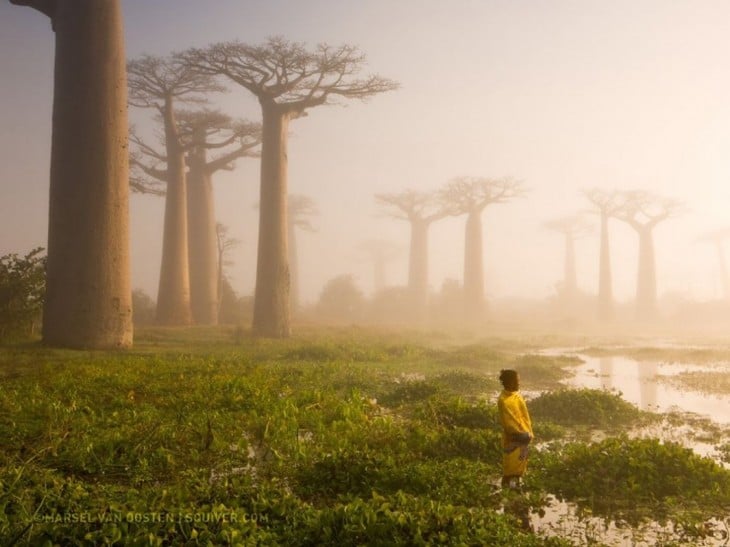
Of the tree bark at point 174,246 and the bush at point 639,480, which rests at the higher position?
the tree bark at point 174,246

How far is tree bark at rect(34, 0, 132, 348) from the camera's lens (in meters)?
14.6

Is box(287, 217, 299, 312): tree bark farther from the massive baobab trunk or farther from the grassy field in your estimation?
the grassy field

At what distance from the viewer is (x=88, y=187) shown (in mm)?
14891

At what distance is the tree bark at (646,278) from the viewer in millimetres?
44188

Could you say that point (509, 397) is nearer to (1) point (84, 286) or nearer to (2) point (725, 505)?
(2) point (725, 505)

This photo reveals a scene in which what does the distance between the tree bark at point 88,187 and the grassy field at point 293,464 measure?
2.88 m

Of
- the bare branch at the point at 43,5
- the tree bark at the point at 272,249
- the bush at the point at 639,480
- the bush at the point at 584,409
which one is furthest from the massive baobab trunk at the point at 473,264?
the bush at the point at 639,480

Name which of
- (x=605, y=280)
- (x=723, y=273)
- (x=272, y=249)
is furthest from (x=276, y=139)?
(x=723, y=273)

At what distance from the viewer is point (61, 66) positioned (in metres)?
15.5

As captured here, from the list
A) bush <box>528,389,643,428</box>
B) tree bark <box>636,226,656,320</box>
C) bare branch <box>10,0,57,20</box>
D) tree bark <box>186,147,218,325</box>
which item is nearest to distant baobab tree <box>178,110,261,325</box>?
tree bark <box>186,147,218,325</box>

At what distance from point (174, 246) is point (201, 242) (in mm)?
3587

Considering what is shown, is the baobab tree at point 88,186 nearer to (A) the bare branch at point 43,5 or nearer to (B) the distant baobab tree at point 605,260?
(A) the bare branch at point 43,5

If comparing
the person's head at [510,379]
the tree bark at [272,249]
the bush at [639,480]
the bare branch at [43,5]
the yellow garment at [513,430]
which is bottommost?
the bush at [639,480]

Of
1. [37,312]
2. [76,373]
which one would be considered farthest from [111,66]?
[76,373]
